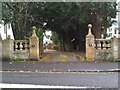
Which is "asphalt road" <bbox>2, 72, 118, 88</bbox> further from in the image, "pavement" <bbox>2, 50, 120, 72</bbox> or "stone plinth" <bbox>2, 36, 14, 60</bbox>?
"stone plinth" <bbox>2, 36, 14, 60</bbox>

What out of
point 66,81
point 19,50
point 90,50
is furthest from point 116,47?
point 66,81

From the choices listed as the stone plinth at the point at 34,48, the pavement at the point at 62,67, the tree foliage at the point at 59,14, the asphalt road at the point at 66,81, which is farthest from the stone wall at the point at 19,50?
the asphalt road at the point at 66,81

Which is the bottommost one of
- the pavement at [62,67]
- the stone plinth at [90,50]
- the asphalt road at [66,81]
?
the pavement at [62,67]

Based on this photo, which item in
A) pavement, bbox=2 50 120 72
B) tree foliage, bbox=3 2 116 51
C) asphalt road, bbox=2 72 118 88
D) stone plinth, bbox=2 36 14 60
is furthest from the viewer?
tree foliage, bbox=3 2 116 51

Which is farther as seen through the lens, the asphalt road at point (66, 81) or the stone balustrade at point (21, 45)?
the stone balustrade at point (21, 45)

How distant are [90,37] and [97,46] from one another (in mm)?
876

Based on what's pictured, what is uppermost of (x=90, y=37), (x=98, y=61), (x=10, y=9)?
(x=10, y=9)

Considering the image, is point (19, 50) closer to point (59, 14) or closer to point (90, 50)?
point (90, 50)

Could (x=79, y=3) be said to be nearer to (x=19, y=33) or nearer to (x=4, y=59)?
(x=19, y=33)

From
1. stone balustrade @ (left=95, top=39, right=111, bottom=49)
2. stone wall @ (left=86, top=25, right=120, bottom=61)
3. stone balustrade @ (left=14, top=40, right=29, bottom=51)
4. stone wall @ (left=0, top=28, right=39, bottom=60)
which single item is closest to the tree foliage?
stone balustrade @ (left=14, top=40, right=29, bottom=51)

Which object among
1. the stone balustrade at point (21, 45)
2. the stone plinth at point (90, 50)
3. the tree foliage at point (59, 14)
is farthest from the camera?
the tree foliage at point (59, 14)

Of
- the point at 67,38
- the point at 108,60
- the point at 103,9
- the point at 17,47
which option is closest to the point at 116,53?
the point at 108,60

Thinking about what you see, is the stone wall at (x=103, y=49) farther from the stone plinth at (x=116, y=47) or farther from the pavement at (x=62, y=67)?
the pavement at (x=62, y=67)

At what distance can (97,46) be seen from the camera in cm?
2619
